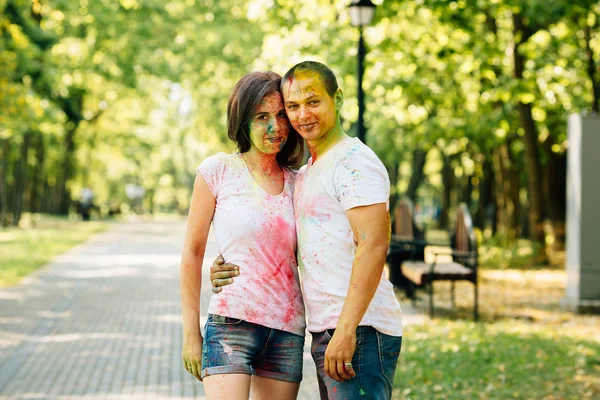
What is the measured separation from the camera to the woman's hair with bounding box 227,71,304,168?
133 inches

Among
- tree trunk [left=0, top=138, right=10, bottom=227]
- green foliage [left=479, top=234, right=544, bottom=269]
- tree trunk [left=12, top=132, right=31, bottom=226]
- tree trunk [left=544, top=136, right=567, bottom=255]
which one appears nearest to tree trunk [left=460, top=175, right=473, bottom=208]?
tree trunk [left=544, top=136, right=567, bottom=255]

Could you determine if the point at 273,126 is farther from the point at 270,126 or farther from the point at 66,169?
the point at 66,169

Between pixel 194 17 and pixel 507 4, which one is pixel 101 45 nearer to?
pixel 194 17

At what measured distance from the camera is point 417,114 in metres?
24.1

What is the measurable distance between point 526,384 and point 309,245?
15.7 ft

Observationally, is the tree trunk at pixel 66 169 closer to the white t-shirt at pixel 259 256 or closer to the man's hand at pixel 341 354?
the white t-shirt at pixel 259 256

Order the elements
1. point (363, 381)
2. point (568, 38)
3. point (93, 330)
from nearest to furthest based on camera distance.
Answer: point (363, 381) < point (93, 330) < point (568, 38)

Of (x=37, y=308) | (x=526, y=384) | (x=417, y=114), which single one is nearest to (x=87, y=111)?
(x=417, y=114)

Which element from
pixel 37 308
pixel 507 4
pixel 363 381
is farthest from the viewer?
pixel 507 4

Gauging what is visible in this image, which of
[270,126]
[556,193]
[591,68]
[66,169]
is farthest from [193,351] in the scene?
[66,169]

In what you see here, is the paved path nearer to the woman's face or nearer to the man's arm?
the woman's face

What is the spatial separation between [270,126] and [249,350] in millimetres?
828

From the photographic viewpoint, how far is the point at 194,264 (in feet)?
11.2

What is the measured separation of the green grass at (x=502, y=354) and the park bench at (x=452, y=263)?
52cm
